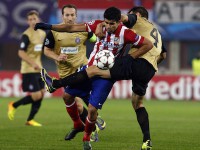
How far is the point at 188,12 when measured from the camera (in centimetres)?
2981

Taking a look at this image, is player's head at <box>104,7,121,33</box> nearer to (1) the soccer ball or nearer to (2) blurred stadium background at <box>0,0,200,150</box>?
(1) the soccer ball

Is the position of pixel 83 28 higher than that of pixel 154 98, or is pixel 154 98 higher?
pixel 83 28

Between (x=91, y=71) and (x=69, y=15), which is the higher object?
(x=69, y=15)

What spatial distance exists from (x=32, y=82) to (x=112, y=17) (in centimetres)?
593

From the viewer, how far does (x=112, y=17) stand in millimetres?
9344

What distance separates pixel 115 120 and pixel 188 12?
14.8 m

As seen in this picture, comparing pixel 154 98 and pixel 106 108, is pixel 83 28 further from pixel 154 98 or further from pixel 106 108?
pixel 154 98

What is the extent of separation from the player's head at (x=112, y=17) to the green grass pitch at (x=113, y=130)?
6.52ft

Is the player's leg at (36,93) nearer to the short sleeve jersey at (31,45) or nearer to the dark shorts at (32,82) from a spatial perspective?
the dark shorts at (32,82)

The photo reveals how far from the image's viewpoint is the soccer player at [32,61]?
14578 millimetres

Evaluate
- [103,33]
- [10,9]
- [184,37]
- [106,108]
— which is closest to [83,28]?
[103,33]

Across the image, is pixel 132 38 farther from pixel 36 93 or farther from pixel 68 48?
pixel 36 93

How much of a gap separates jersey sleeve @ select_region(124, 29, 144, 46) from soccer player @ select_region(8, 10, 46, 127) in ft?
16.8

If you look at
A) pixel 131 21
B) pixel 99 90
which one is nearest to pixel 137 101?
pixel 99 90
